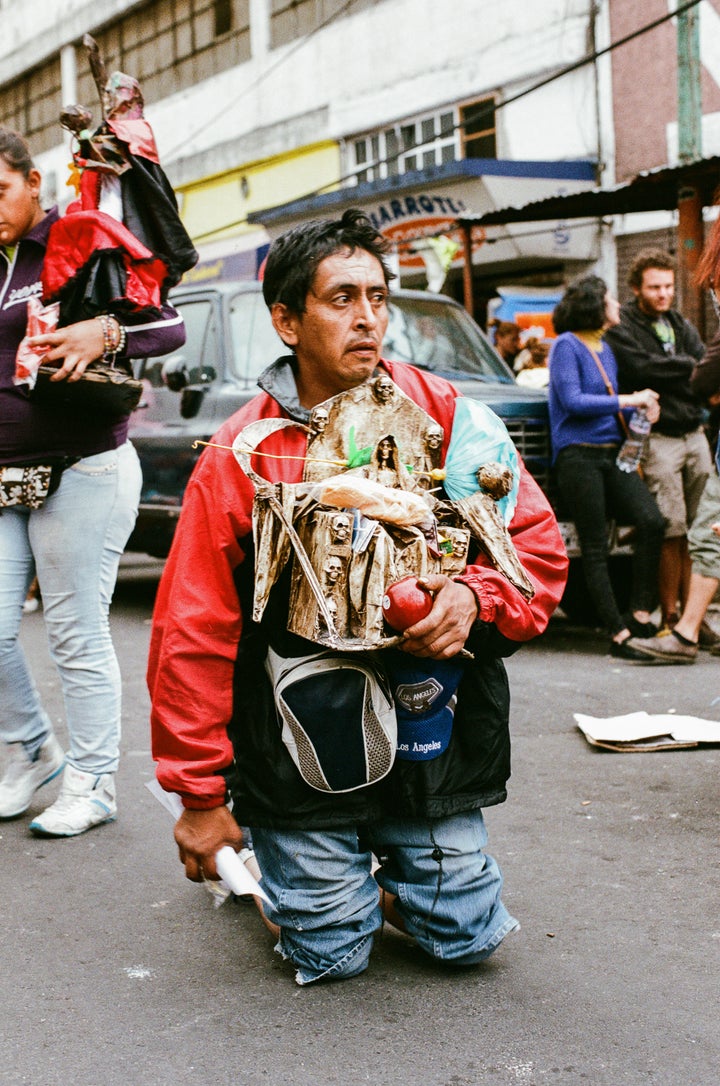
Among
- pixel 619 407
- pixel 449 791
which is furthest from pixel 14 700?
pixel 619 407

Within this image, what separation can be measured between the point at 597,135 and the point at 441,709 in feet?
42.5

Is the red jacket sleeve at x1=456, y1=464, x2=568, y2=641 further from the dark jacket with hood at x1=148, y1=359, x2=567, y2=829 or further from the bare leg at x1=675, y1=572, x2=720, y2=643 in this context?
the bare leg at x1=675, y1=572, x2=720, y2=643

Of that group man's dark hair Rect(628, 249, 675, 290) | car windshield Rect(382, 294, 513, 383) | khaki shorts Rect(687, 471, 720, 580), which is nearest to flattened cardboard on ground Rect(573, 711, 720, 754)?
khaki shorts Rect(687, 471, 720, 580)

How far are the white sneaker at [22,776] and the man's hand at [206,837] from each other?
144 cm

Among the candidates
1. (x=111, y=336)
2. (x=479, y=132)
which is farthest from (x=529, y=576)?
(x=479, y=132)

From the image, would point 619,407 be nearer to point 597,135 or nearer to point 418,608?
point 418,608

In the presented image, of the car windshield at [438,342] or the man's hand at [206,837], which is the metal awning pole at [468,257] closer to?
the car windshield at [438,342]

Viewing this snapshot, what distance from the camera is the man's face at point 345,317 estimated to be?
275cm

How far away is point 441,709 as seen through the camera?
106 inches

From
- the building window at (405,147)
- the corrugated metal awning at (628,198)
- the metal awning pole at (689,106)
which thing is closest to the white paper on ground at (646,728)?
the corrugated metal awning at (628,198)

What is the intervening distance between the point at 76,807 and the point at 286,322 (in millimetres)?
1756

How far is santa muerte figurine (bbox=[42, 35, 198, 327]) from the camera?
3557mm

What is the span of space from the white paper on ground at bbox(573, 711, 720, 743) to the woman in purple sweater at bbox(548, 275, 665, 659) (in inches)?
61.0

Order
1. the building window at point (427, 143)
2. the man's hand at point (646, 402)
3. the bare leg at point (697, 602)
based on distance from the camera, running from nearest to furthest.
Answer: the bare leg at point (697, 602)
the man's hand at point (646, 402)
the building window at point (427, 143)
